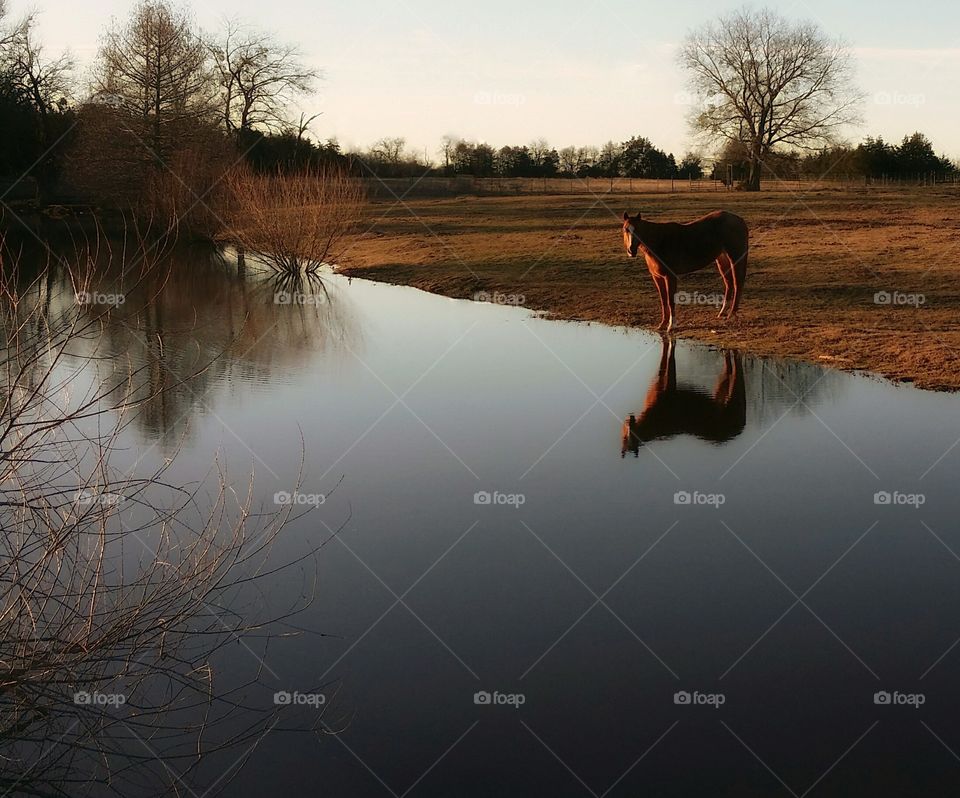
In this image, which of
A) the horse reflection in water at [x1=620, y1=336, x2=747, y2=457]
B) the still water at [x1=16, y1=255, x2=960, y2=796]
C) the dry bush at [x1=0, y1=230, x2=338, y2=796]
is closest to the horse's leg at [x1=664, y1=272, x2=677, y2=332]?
the still water at [x1=16, y1=255, x2=960, y2=796]

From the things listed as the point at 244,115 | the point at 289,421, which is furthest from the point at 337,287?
the point at 244,115

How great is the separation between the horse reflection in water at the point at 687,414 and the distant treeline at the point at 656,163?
54.6 meters

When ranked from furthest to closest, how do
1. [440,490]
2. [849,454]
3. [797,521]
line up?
[849,454]
[440,490]
[797,521]

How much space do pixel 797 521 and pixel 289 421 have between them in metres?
5.73

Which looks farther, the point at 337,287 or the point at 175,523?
the point at 337,287

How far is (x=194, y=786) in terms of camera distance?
16.4 ft

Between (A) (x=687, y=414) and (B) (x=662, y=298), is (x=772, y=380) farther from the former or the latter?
(B) (x=662, y=298)

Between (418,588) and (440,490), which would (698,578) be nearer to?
(418,588)

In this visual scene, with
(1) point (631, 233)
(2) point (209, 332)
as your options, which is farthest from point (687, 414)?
(2) point (209, 332)

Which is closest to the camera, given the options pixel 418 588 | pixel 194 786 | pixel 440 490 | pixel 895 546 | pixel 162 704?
pixel 194 786

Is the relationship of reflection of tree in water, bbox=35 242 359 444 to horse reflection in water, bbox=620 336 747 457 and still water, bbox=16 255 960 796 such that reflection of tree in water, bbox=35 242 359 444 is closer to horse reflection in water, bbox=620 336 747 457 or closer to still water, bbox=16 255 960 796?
still water, bbox=16 255 960 796

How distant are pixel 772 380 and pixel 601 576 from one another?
281 inches

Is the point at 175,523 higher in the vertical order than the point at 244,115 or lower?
lower

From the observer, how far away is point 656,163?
240ft
